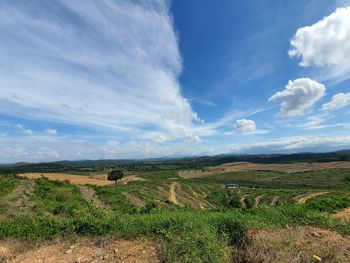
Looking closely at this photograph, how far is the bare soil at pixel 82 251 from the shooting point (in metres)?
8.23

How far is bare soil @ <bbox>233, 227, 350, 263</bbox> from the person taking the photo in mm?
8203

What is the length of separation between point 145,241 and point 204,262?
90.9 inches

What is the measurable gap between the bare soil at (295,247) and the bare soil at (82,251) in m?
2.91

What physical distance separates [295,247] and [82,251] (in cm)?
658

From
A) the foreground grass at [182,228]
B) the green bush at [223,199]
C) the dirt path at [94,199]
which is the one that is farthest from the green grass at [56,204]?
the green bush at [223,199]

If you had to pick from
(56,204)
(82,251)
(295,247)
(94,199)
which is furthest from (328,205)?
(94,199)

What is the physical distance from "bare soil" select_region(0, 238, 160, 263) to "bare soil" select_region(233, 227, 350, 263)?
2.91m

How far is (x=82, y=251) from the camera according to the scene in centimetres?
880

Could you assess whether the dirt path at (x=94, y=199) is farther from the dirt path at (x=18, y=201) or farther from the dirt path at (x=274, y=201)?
the dirt path at (x=274, y=201)

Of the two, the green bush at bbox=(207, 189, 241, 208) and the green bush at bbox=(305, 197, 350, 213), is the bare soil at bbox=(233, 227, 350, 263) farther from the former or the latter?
the green bush at bbox=(207, 189, 241, 208)

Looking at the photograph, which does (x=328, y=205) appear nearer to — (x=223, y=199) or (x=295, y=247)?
(x=295, y=247)

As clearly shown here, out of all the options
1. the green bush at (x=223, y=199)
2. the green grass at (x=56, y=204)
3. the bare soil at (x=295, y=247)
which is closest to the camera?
the bare soil at (x=295, y=247)

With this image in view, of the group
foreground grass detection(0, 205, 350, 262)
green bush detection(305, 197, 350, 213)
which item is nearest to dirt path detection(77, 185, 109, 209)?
foreground grass detection(0, 205, 350, 262)

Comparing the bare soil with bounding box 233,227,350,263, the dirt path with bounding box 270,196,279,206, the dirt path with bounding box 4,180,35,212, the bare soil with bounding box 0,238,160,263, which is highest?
the dirt path with bounding box 4,180,35,212
